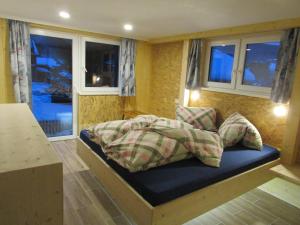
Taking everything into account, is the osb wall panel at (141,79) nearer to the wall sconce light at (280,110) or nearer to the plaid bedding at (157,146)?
the plaid bedding at (157,146)

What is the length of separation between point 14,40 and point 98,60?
1.52 m

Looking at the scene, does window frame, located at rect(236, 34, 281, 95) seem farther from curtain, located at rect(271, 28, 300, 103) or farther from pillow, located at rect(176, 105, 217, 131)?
pillow, located at rect(176, 105, 217, 131)

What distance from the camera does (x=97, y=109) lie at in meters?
4.53

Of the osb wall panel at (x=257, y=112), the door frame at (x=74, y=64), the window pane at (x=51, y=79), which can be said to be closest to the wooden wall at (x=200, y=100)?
the osb wall panel at (x=257, y=112)

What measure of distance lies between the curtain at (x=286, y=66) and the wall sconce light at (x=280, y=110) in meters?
0.14

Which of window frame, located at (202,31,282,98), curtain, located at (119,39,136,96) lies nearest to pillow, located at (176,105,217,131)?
window frame, located at (202,31,282,98)

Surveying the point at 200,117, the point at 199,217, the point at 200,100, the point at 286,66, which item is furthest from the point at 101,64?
the point at 199,217

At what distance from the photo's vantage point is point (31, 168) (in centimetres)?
112

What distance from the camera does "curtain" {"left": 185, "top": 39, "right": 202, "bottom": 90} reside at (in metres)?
3.84

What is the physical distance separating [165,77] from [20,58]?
2713mm

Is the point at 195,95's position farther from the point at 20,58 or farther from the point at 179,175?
the point at 20,58

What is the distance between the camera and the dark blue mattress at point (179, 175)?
1.71 m

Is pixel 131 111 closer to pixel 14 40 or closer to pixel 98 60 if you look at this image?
pixel 98 60

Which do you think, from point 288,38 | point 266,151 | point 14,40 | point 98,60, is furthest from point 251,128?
point 14,40
